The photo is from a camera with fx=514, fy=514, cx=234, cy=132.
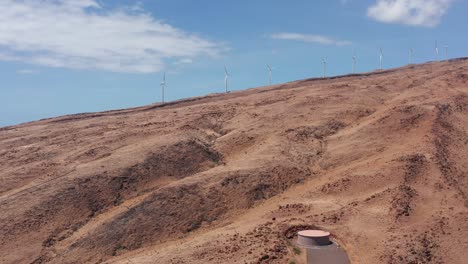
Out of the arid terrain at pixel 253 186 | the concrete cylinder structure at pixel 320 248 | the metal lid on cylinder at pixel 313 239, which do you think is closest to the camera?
the concrete cylinder structure at pixel 320 248

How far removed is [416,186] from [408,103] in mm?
13179

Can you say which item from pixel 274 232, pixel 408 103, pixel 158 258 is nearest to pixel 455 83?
pixel 408 103

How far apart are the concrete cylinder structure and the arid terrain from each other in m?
0.52

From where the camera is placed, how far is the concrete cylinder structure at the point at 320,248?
24.8 m

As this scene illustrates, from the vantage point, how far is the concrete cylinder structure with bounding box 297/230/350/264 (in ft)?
81.3

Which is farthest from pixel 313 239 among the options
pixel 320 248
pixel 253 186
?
pixel 253 186

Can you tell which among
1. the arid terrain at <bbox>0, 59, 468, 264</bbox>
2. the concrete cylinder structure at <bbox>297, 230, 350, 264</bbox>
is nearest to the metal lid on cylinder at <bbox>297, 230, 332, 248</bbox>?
the concrete cylinder structure at <bbox>297, 230, 350, 264</bbox>

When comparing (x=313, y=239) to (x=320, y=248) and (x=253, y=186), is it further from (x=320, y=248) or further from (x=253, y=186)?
(x=253, y=186)

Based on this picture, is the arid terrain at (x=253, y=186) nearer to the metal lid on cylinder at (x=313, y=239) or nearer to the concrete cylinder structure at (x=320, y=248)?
the concrete cylinder structure at (x=320, y=248)

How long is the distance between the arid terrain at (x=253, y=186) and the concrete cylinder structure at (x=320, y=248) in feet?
1.71

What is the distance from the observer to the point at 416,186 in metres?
30.4

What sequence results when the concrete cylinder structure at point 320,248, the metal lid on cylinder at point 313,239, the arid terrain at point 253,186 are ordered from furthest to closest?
1. the arid terrain at point 253,186
2. the metal lid on cylinder at point 313,239
3. the concrete cylinder structure at point 320,248

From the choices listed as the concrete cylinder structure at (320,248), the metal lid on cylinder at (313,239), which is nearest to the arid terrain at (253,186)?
the concrete cylinder structure at (320,248)

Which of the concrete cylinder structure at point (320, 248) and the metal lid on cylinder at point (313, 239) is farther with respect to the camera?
the metal lid on cylinder at point (313, 239)
